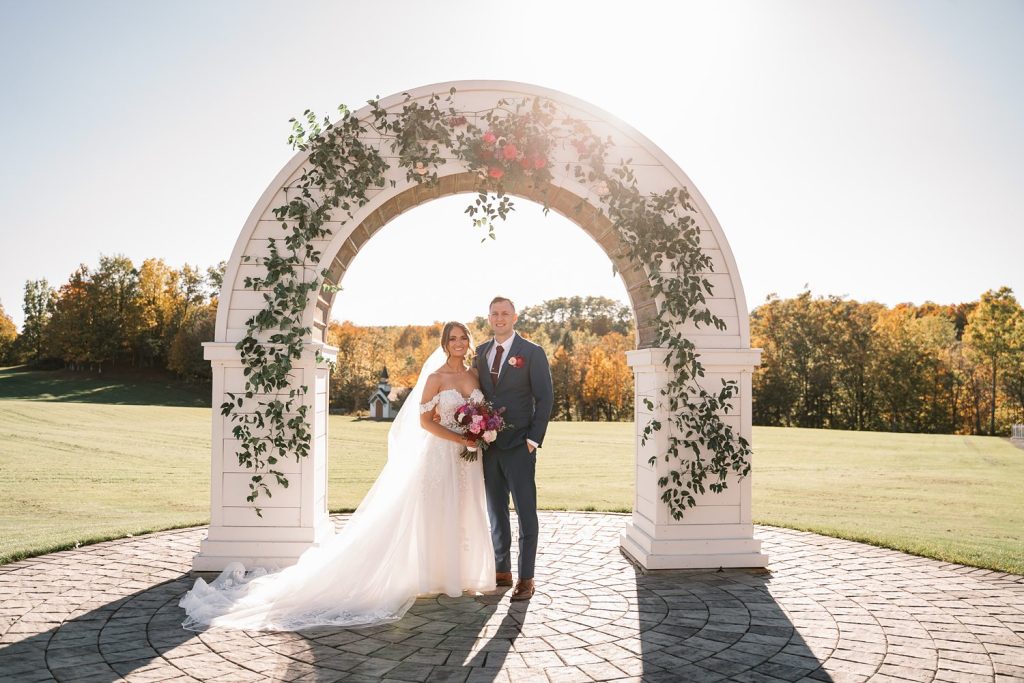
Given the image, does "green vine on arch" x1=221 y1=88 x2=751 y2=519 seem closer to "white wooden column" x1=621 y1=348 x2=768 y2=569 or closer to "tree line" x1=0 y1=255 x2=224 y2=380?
"white wooden column" x1=621 y1=348 x2=768 y2=569

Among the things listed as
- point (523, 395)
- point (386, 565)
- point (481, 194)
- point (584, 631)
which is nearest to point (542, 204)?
point (481, 194)

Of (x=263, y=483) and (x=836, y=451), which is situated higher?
(x=263, y=483)

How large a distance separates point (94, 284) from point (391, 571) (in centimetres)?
4250

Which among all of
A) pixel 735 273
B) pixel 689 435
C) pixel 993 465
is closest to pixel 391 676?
pixel 689 435

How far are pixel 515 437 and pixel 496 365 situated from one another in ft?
1.86

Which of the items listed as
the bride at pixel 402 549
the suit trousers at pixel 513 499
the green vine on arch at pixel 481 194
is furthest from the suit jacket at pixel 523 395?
the green vine on arch at pixel 481 194

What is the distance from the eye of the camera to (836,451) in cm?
1792

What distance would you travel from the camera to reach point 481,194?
18.9ft

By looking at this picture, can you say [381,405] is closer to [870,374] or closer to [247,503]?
[870,374]

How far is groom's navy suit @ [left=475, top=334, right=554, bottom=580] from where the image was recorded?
4.84m

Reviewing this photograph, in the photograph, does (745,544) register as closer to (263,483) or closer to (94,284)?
(263,483)

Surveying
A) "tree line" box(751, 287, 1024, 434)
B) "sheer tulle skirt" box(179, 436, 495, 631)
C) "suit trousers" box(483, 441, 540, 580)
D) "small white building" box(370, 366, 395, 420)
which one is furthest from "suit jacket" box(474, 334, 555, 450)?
"tree line" box(751, 287, 1024, 434)

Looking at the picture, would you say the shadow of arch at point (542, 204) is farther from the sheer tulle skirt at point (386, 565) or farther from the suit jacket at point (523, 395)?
the sheer tulle skirt at point (386, 565)

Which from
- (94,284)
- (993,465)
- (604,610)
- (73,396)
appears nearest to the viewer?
(604,610)
